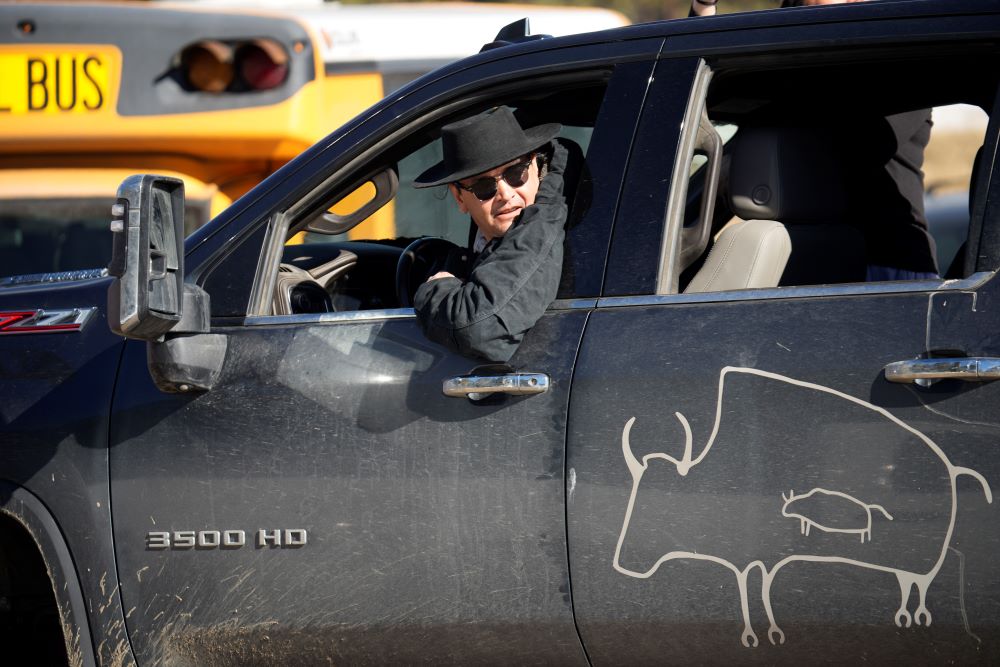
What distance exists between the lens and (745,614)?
243cm

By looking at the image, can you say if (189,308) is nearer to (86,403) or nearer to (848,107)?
(86,403)

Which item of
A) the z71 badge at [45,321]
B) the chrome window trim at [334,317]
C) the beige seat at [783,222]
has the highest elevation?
the beige seat at [783,222]

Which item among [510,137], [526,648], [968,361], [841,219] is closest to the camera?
[968,361]

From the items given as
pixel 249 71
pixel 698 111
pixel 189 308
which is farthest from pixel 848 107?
pixel 249 71

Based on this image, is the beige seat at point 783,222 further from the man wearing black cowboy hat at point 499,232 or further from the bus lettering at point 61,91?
the bus lettering at point 61,91

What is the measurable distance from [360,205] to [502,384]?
0.89m

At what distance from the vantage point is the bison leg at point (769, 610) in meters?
2.41

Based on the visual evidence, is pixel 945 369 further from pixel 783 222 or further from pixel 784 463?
pixel 783 222

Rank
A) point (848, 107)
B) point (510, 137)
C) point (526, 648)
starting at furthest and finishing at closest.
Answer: point (848, 107) → point (510, 137) → point (526, 648)

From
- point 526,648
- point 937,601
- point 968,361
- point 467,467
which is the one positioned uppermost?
point 968,361

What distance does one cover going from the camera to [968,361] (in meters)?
2.30

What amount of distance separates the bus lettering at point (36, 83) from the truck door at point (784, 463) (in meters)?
3.16

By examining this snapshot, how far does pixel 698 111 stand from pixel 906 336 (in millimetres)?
703

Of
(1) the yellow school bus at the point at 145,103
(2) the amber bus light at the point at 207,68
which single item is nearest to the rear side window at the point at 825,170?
(1) the yellow school bus at the point at 145,103
